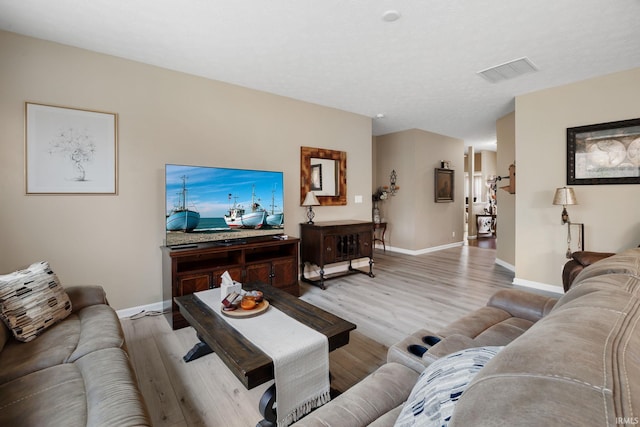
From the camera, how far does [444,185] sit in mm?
6742

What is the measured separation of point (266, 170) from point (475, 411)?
147 inches

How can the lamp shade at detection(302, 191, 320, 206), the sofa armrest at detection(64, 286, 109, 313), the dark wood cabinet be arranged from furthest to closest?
the lamp shade at detection(302, 191, 320, 206) → the dark wood cabinet → the sofa armrest at detection(64, 286, 109, 313)

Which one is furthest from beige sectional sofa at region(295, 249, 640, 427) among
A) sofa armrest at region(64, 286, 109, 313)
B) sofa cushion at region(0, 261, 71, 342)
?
sofa armrest at region(64, 286, 109, 313)

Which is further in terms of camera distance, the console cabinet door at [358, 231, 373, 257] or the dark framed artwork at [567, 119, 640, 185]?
the console cabinet door at [358, 231, 373, 257]

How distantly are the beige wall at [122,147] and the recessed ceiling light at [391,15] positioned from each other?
80.1 inches

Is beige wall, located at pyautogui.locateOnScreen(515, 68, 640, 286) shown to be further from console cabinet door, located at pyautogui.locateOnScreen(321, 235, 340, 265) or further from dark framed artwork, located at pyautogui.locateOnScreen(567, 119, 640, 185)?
console cabinet door, located at pyautogui.locateOnScreen(321, 235, 340, 265)

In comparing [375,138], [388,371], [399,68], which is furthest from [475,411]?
[375,138]

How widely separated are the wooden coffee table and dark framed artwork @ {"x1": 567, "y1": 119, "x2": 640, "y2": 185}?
148 inches

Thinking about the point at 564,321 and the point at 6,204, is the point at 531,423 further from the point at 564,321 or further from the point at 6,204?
the point at 6,204

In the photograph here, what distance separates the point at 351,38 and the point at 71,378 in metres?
3.02

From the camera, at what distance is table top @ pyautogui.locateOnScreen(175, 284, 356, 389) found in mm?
1380

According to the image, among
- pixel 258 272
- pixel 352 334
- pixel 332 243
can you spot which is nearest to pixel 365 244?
pixel 332 243

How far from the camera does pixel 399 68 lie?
10.6 ft

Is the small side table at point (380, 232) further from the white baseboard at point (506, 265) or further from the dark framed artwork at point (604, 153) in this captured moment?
the dark framed artwork at point (604, 153)
